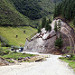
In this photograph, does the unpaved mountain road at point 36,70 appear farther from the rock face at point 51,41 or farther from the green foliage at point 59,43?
the rock face at point 51,41

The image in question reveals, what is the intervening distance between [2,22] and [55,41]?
130 metres

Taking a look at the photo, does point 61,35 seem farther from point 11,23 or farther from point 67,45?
point 11,23

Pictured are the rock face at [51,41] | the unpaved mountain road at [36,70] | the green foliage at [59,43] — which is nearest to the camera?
the unpaved mountain road at [36,70]

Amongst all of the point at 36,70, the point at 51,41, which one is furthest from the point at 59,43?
the point at 36,70

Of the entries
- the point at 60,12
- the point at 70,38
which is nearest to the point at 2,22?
the point at 60,12

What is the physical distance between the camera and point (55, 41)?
66750 millimetres

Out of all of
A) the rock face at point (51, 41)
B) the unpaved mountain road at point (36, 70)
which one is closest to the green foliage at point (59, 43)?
the rock face at point (51, 41)

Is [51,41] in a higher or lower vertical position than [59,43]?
higher

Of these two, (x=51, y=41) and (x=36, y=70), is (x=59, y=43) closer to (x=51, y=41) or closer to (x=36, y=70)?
(x=51, y=41)

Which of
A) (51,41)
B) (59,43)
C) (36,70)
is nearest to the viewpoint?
(36,70)

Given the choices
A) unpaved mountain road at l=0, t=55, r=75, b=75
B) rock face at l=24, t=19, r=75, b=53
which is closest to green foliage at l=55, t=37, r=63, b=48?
rock face at l=24, t=19, r=75, b=53

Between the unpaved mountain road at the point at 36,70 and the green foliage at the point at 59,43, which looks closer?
the unpaved mountain road at the point at 36,70

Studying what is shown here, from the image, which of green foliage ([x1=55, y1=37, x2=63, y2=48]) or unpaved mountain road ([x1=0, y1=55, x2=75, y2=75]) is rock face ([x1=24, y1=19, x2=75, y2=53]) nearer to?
green foliage ([x1=55, y1=37, x2=63, y2=48])

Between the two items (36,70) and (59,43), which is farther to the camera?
(59,43)
